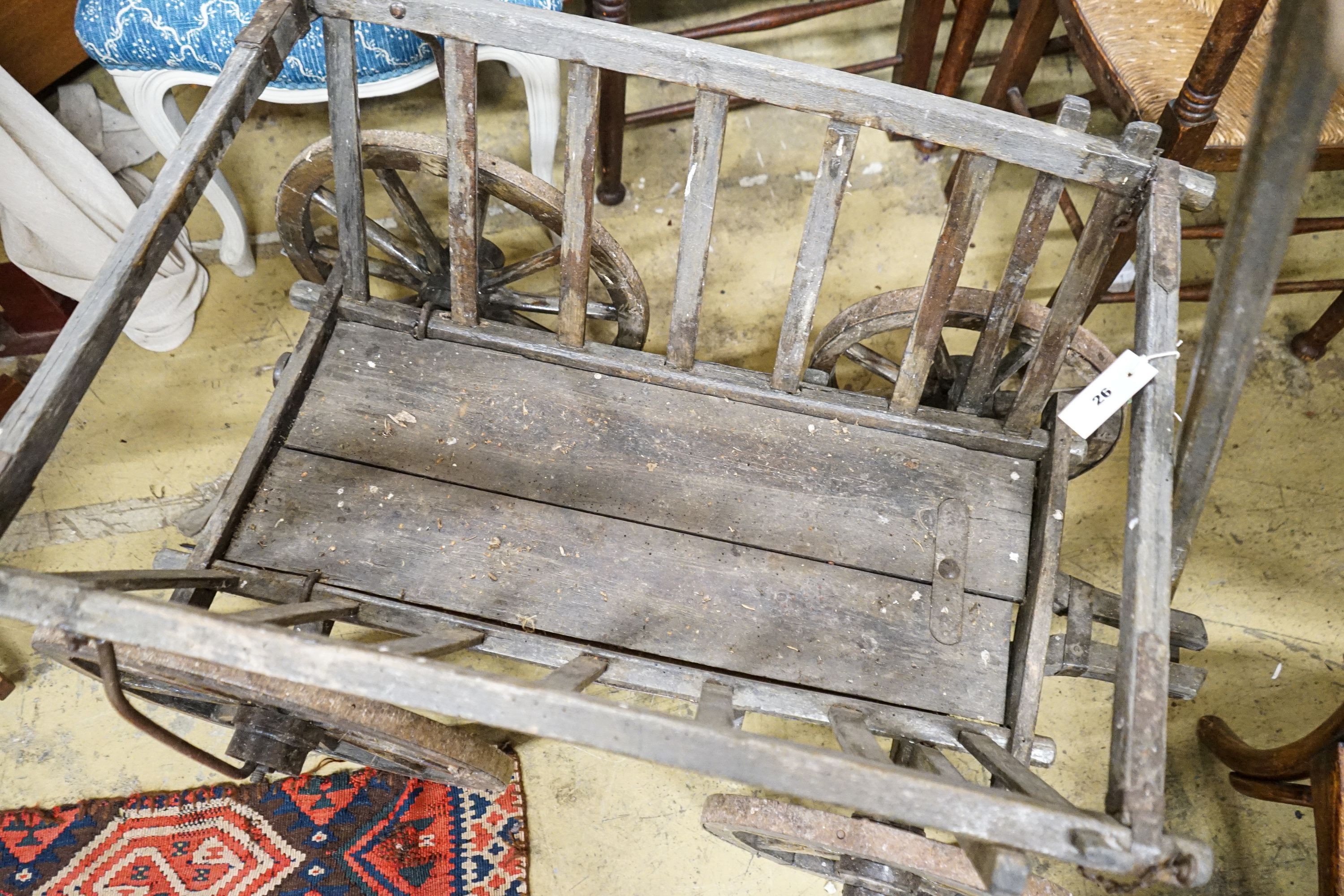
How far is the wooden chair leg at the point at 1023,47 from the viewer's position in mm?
2059

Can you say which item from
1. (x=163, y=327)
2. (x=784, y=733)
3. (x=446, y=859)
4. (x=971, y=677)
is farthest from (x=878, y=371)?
(x=163, y=327)

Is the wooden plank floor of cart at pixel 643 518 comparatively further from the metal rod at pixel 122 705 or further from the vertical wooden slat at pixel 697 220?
the metal rod at pixel 122 705

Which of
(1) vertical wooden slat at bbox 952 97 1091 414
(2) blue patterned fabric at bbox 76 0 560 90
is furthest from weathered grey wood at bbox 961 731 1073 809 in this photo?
(2) blue patterned fabric at bbox 76 0 560 90

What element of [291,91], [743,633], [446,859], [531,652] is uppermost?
[291,91]

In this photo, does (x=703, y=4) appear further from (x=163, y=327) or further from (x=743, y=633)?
(x=743, y=633)

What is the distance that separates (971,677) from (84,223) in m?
2.13

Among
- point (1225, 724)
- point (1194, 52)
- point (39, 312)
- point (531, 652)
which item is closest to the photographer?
point (531, 652)

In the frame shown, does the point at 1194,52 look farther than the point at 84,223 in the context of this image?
No

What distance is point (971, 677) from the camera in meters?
1.54

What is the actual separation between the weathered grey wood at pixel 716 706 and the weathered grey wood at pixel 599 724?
0.07 metres

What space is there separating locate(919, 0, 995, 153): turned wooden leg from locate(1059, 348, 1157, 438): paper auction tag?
1051 mm

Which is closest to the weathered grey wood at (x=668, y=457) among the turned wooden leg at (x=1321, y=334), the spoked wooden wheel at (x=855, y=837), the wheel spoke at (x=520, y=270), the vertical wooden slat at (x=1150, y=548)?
the wheel spoke at (x=520, y=270)

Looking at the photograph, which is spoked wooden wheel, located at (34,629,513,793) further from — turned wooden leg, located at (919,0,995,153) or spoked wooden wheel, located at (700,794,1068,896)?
turned wooden leg, located at (919,0,995,153)

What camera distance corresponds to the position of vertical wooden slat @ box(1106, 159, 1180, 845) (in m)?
1.12
